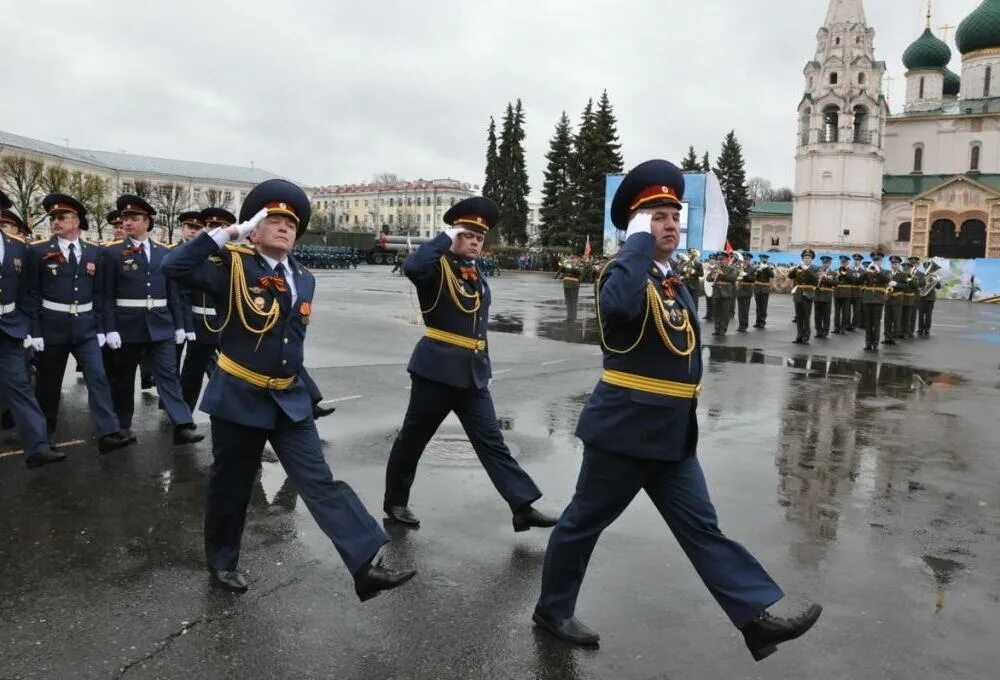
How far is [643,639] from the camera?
12.8ft

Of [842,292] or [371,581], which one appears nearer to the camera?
[371,581]

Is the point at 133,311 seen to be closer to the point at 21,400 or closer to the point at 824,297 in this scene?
the point at 21,400

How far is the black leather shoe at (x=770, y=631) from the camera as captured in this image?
3496 millimetres

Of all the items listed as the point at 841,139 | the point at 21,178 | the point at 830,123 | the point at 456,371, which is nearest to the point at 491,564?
the point at 456,371

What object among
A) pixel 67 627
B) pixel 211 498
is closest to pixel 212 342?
pixel 211 498

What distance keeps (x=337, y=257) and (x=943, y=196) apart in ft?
153

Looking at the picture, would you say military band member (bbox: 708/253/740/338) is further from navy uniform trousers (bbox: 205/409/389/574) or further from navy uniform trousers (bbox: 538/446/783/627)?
navy uniform trousers (bbox: 205/409/389/574)

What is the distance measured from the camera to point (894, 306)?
64.3 feet

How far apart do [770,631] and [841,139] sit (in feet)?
236

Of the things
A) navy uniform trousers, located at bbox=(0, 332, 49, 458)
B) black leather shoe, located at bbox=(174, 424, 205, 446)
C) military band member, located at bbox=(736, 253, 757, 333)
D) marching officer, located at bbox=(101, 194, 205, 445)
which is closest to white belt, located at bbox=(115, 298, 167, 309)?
marching officer, located at bbox=(101, 194, 205, 445)

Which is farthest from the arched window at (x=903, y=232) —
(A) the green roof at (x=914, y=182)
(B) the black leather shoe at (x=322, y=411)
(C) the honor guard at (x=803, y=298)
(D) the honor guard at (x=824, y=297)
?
(B) the black leather shoe at (x=322, y=411)

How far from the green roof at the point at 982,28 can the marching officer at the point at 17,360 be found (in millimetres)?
82255

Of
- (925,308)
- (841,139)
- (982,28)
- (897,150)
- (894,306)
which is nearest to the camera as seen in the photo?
(894,306)

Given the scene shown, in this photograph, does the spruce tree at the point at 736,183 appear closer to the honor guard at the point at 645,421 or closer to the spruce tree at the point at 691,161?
the spruce tree at the point at 691,161
